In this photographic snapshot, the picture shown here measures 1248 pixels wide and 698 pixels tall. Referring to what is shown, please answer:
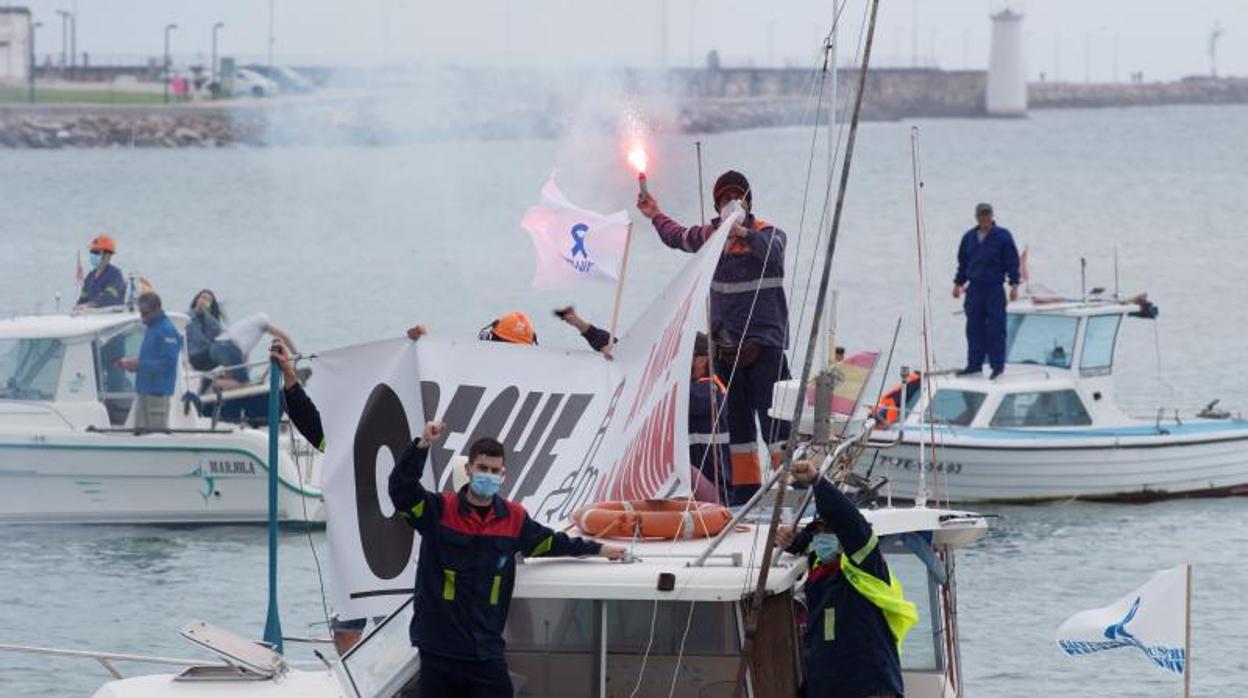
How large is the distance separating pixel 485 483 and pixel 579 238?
14.3ft

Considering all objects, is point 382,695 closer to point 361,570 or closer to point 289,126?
point 361,570

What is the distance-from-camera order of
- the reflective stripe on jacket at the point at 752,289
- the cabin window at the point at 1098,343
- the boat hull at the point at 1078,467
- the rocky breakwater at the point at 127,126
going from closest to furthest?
the reflective stripe on jacket at the point at 752,289, the boat hull at the point at 1078,467, the cabin window at the point at 1098,343, the rocky breakwater at the point at 127,126

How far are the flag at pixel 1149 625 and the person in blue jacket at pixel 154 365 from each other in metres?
14.7

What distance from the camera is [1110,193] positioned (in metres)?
124

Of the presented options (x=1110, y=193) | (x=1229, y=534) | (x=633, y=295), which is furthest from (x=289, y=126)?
(x=1229, y=534)

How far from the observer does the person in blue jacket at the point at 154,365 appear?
27406mm

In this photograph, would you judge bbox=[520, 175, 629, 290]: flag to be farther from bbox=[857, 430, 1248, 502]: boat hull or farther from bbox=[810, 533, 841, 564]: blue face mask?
bbox=[857, 430, 1248, 502]: boat hull

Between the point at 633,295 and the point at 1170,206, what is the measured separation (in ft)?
189

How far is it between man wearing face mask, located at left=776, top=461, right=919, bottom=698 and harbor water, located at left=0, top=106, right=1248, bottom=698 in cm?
273

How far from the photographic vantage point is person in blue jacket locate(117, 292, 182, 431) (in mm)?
27406

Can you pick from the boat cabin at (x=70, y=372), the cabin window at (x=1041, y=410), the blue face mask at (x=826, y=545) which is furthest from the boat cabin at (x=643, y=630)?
the cabin window at (x=1041, y=410)

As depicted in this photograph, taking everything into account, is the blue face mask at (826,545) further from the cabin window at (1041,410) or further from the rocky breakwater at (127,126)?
the rocky breakwater at (127,126)

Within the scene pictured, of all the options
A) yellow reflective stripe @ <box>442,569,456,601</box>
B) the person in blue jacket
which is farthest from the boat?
yellow reflective stripe @ <box>442,569,456,601</box>

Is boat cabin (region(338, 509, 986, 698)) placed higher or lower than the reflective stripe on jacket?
lower
